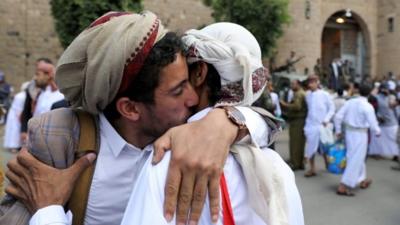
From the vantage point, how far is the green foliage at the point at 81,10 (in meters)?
9.54

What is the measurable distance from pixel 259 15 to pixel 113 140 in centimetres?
1478

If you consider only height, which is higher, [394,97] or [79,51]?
→ [79,51]

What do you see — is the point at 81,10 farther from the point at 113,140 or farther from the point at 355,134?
the point at 113,140

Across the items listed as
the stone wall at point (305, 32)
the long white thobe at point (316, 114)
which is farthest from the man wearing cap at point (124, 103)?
the stone wall at point (305, 32)

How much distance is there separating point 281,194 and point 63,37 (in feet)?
35.3

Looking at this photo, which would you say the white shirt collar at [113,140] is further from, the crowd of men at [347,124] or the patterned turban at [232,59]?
the crowd of men at [347,124]

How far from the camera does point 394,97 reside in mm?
10438

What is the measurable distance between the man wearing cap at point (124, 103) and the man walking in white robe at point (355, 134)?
5731mm

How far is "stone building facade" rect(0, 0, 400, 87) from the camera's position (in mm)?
15500

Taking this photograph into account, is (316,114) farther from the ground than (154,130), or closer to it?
closer to it

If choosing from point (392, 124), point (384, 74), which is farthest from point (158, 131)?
point (384, 74)

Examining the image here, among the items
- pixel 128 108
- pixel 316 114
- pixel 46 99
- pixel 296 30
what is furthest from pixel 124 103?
pixel 296 30

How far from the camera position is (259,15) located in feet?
51.1

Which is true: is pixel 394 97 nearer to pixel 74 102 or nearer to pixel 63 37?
pixel 63 37
